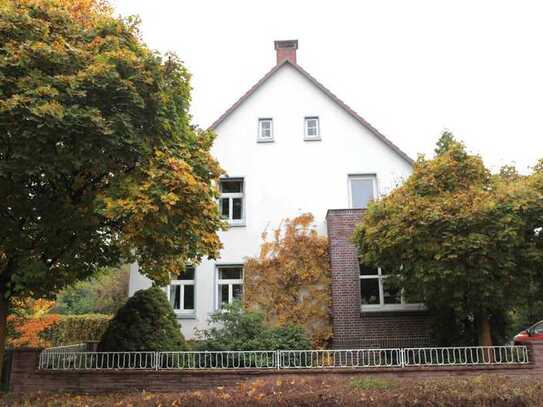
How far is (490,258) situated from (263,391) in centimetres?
699

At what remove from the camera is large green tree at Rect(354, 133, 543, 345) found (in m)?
12.1

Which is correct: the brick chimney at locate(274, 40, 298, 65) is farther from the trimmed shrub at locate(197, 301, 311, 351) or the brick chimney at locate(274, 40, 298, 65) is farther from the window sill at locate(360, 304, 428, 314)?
the trimmed shrub at locate(197, 301, 311, 351)

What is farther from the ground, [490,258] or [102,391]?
[490,258]

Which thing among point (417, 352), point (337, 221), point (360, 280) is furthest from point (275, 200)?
point (417, 352)

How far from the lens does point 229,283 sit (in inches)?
739

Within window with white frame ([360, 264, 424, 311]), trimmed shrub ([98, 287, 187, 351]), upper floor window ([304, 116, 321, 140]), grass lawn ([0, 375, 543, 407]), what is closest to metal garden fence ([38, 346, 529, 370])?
trimmed shrub ([98, 287, 187, 351])

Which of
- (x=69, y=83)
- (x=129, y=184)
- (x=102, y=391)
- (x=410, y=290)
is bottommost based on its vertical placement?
(x=102, y=391)

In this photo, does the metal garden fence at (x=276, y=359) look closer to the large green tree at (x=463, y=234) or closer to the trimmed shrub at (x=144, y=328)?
the trimmed shrub at (x=144, y=328)

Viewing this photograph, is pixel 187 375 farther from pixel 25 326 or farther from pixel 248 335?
pixel 25 326

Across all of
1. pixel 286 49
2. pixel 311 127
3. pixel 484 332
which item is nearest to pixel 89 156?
pixel 484 332

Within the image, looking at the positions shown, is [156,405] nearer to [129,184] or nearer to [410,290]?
[129,184]

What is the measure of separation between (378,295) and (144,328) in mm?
7605

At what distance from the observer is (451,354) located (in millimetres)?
12094

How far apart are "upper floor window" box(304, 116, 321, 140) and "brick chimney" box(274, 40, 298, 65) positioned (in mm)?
3032
